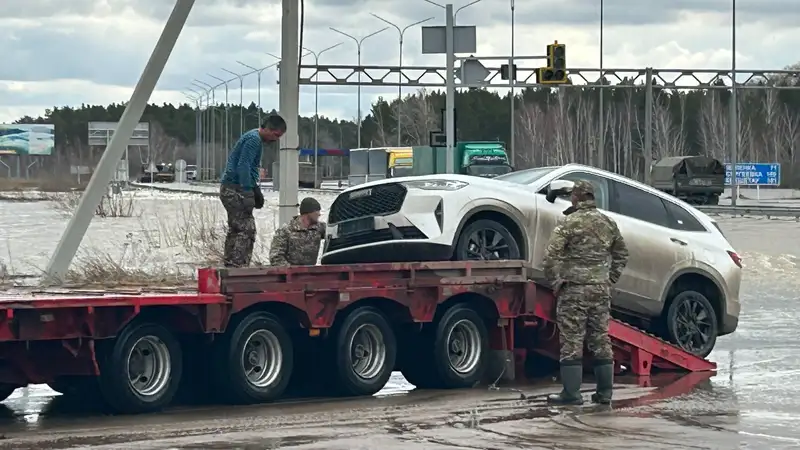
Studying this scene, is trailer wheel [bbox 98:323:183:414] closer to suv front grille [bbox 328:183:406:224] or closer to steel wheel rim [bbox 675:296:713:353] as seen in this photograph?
suv front grille [bbox 328:183:406:224]

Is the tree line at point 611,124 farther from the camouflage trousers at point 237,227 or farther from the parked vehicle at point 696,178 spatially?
the camouflage trousers at point 237,227

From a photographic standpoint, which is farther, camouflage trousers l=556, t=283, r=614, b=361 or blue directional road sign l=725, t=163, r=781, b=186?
blue directional road sign l=725, t=163, r=781, b=186

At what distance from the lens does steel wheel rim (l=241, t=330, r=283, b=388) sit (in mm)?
11367

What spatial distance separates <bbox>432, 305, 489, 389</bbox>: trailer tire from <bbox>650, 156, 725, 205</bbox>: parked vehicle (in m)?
46.8

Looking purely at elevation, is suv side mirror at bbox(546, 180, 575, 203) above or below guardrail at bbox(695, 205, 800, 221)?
above

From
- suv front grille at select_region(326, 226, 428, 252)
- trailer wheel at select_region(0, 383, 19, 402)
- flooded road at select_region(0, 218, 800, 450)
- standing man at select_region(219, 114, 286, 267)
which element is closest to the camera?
flooded road at select_region(0, 218, 800, 450)

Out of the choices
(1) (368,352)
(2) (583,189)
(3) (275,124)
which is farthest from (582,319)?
(3) (275,124)

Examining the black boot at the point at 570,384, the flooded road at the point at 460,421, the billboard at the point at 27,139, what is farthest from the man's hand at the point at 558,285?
the billboard at the point at 27,139

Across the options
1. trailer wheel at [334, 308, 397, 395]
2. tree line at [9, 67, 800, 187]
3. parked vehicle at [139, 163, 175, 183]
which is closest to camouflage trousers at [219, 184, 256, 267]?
trailer wheel at [334, 308, 397, 395]

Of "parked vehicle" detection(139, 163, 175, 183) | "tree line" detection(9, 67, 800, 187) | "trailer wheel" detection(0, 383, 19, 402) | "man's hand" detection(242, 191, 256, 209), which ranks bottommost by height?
"trailer wheel" detection(0, 383, 19, 402)

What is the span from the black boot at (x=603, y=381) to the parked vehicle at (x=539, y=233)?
164 cm

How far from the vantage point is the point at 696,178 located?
59.1 meters

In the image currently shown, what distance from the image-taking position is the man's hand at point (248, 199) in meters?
13.4

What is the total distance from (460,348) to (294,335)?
178cm
